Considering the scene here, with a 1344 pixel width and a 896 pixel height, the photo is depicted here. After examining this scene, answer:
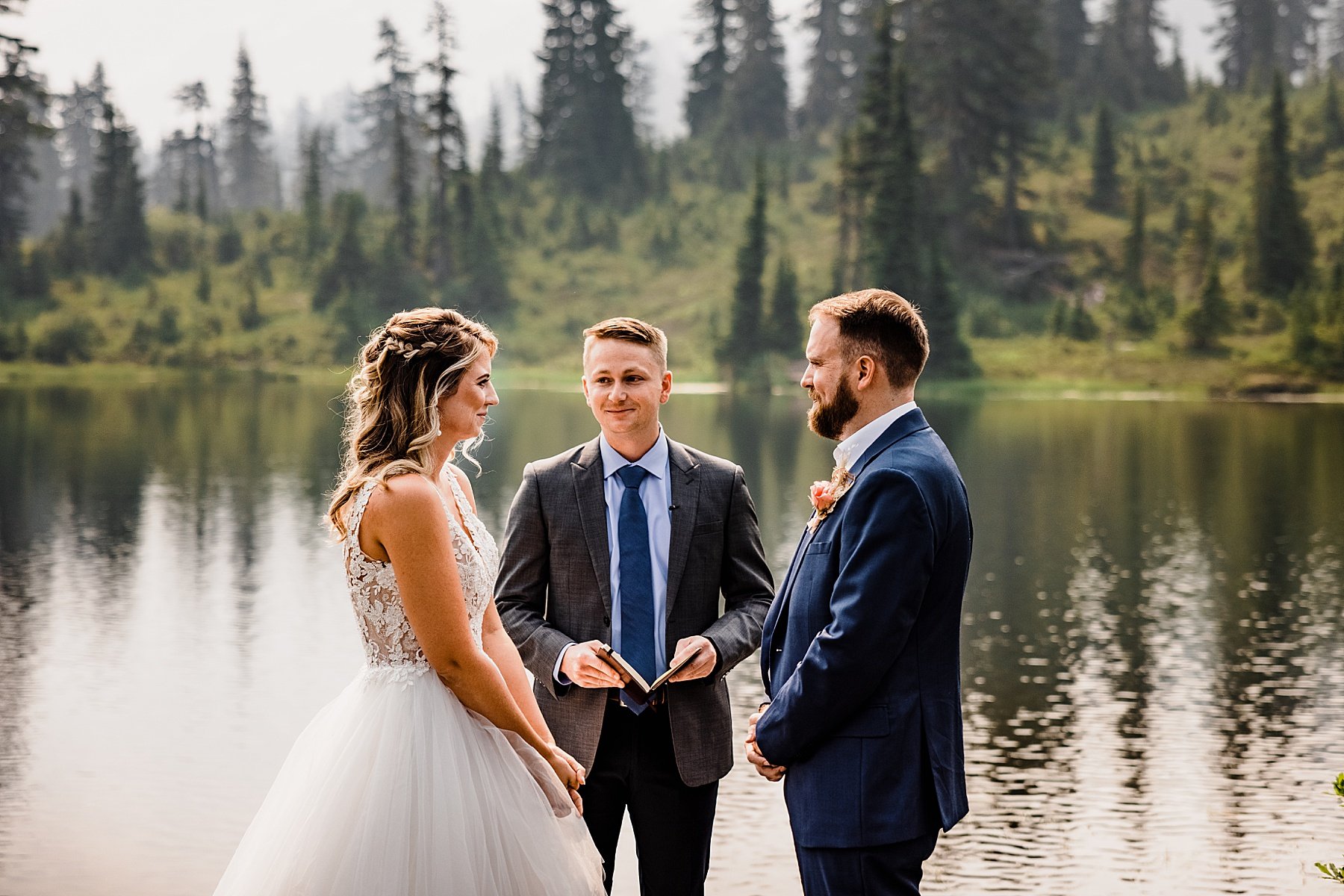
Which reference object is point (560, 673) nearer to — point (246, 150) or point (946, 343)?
point (946, 343)

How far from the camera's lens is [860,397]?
3404 millimetres

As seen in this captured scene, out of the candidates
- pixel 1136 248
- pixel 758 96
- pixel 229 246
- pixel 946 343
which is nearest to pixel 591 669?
pixel 946 343

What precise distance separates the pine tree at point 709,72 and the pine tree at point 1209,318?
3878 cm

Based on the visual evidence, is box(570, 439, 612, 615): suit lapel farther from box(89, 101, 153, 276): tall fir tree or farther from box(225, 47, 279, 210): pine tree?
box(225, 47, 279, 210): pine tree

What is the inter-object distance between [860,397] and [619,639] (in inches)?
46.5

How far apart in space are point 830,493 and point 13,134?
69.2 meters

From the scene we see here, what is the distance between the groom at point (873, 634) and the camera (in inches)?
127

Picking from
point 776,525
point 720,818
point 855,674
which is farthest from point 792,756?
point 776,525

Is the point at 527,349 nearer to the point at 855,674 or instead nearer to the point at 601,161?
the point at 601,161

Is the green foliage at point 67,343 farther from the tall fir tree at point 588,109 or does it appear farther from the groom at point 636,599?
the groom at point 636,599

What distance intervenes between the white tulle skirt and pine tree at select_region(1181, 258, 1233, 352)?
157 feet

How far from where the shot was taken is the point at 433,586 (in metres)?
3.25

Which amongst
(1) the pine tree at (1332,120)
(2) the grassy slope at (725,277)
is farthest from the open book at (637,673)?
(1) the pine tree at (1332,120)

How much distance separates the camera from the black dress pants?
Answer: 405cm
